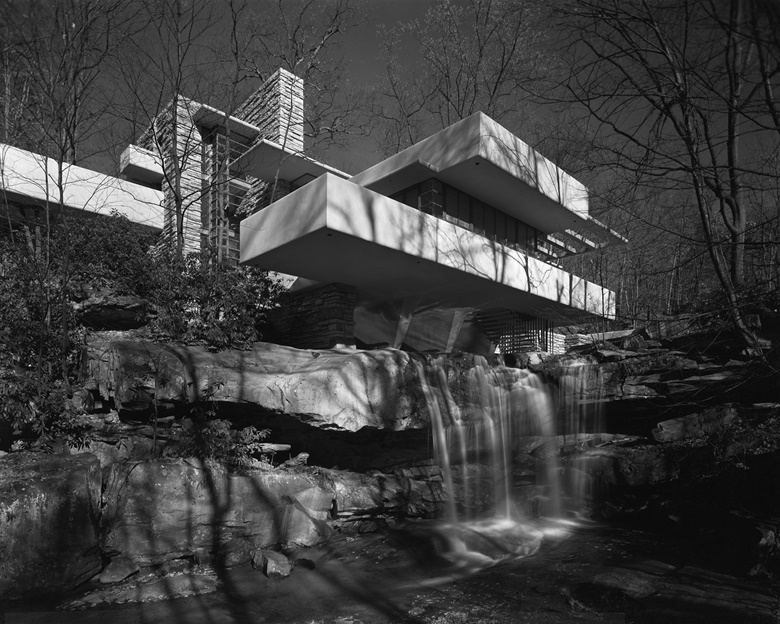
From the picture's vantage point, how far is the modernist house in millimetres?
9914

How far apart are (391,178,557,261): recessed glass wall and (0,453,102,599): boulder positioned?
9651mm

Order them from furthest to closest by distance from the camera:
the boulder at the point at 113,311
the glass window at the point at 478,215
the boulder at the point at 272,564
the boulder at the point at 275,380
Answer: the glass window at the point at 478,215 → the boulder at the point at 113,311 → the boulder at the point at 275,380 → the boulder at the point at 272,564

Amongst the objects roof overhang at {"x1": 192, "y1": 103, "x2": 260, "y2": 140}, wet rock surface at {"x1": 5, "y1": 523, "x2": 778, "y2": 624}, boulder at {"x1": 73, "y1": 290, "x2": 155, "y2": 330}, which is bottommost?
wet rock surface at {"x1": 5, "y1": 523, "x2": 778, "y2": 624}

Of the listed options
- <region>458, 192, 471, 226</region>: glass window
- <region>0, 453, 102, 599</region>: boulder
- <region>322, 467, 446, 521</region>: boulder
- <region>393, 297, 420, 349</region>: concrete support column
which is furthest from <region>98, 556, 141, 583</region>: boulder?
<region>458, 192, 471, 226</region>: glass window

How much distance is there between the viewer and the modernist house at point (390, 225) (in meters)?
9.91

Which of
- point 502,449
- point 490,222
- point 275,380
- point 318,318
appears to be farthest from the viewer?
point 490,222

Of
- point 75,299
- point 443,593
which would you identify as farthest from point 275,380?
point 75,299

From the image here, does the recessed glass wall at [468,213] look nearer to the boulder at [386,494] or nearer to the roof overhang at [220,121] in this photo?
the roof overhang at [220,121]

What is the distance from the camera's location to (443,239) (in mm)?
10992

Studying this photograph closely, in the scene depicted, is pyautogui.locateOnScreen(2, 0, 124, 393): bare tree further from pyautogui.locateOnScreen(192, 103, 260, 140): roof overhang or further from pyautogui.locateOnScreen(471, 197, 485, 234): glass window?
pyautogui.locateOnScreen(471, 197, 485, 234): glass window

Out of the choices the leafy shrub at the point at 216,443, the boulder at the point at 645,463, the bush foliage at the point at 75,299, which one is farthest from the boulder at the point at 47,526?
the boulder at the point at 645,463

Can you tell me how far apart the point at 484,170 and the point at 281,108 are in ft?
23.9

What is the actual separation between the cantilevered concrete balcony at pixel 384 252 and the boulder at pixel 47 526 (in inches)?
206

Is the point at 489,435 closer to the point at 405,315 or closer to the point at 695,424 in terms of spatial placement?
the point at 695,424
